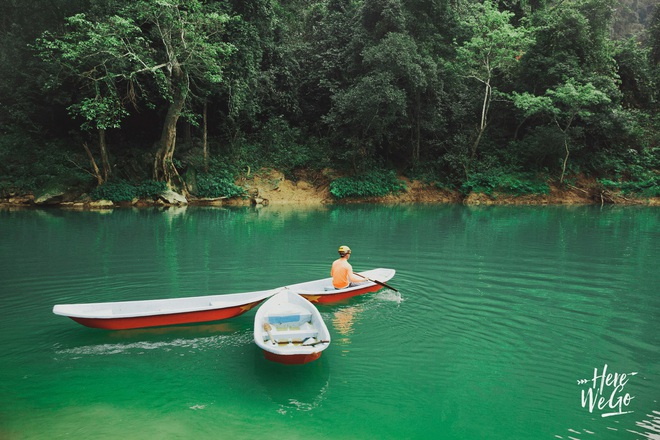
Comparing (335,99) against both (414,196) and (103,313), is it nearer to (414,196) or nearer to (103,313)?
(414,196)

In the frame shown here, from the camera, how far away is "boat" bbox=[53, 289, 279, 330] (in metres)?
5.99

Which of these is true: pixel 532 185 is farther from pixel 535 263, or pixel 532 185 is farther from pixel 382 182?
pixel 535 263

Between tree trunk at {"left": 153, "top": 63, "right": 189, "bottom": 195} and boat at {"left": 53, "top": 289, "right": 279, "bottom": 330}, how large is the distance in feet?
55.4

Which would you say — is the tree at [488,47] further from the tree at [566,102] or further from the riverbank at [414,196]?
the riverbank at [414,196]

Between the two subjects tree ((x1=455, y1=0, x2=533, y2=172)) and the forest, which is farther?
tree ((x1=455, y1=0, x2=533, y2=172))

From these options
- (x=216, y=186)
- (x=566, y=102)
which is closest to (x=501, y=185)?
(x=566, y=102)

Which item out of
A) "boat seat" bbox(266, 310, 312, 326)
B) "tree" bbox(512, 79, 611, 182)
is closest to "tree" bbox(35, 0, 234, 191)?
"tree" bbox(512, 79, 611, 182)

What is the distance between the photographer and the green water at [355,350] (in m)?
4.37

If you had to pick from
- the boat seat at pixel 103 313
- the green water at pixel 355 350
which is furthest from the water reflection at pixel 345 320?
the boat seat at pixel 103 313

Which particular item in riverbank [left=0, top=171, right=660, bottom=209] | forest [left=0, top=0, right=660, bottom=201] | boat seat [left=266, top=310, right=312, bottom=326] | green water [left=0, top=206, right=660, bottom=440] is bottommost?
green water [left=0, top=206, right=660, bottom=440]

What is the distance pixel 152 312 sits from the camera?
618cm

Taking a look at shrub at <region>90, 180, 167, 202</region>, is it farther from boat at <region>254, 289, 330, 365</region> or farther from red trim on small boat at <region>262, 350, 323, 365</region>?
red trim on small boat at <region>262, 350, 323, 365</region>

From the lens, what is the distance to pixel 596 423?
14.1 ft

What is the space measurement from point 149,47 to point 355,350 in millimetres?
19854
